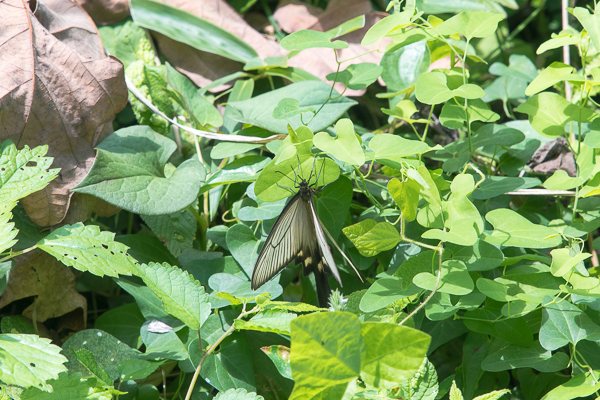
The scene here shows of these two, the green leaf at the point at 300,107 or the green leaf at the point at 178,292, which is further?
the green leaf at the point at 300,107

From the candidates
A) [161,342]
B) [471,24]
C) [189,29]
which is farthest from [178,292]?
[189,29]

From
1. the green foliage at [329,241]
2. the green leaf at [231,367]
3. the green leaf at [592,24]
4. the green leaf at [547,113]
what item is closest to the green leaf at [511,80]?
the green foliage at [329,241]

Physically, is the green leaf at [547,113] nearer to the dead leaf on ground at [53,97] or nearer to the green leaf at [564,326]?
the green leaf at [564,326]

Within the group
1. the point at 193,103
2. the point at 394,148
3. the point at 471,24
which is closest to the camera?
the point at 394,148

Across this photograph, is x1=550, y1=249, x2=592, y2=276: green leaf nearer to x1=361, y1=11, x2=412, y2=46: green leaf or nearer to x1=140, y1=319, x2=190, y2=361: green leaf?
x1=361, y1=11, x2=412, y2=46: green leaf

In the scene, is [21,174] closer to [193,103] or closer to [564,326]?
[193,103]

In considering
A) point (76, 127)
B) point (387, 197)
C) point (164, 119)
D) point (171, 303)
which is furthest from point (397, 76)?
point (171, 303)

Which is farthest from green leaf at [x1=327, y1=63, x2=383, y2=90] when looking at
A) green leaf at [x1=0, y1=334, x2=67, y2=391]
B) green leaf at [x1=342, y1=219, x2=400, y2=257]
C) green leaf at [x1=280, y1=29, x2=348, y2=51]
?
green leaf at [x1=0, y1=334, x2=67, y2=391]
